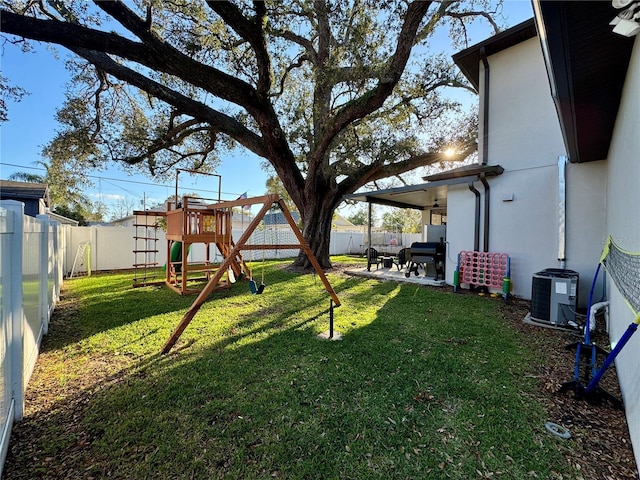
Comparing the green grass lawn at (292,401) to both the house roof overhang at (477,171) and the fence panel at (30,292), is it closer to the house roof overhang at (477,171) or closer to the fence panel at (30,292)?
the fence panel at (30,292)

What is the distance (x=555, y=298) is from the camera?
455cm

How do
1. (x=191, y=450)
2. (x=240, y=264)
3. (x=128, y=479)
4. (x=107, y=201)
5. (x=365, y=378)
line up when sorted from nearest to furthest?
(x=128, y=479)
(x=191, y=450)
(x=365, y=378)
(x=240, y=264)
(x=107, y=201)

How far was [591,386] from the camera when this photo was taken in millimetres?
2371

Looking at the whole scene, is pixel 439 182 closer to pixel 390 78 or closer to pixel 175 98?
pixel 390 78

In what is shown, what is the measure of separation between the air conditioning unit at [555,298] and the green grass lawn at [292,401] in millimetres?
773

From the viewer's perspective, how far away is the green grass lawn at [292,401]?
181 cm

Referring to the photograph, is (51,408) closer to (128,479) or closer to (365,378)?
(128,479)

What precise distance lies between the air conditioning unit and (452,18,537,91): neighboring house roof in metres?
5.76

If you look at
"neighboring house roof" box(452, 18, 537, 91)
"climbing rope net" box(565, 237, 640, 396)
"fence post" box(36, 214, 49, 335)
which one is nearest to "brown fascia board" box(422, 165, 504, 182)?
"neighboring house roof" box(452, 18, 537, 91)

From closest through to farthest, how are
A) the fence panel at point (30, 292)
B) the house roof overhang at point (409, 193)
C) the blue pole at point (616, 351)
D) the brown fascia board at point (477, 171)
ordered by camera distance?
1. the blue pole at point (616, 351)
2. the fence panel at point (30, 292)
3. the brown fascia board at point (477, 171)
4. the house roof overhang at point (409, 193)

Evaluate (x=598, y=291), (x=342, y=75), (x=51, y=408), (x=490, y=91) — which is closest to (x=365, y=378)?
(x=51, y=408)

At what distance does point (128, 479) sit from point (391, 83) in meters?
6.99

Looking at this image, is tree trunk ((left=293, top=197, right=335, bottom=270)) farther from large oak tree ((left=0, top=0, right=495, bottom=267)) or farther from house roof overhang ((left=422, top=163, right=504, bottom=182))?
house roof overhang ((left=422, top=163, right=504, bottom=182))

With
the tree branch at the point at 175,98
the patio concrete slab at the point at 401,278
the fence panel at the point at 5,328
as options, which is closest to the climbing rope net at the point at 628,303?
the fence panel at the point at 5,328
